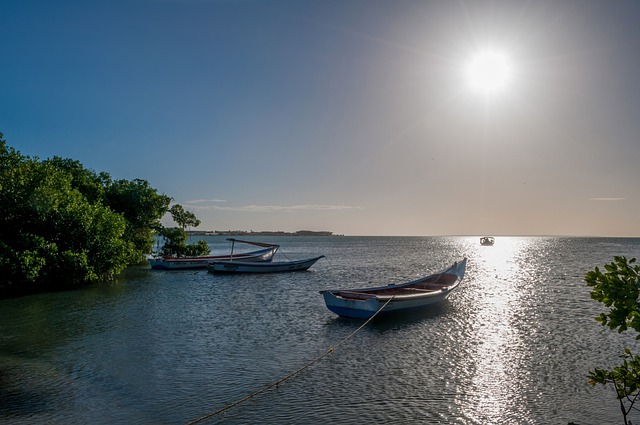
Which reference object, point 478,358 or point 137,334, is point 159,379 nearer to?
point 137,334

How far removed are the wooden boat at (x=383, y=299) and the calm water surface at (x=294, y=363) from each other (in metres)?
0.71

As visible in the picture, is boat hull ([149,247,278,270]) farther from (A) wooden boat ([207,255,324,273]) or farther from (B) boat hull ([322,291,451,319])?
(B) boat hull ([322,291,451,319])

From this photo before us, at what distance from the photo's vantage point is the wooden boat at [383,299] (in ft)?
73.4

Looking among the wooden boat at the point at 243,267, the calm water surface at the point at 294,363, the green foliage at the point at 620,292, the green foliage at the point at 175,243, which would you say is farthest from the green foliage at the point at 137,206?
the green foliage at the point at 620,292

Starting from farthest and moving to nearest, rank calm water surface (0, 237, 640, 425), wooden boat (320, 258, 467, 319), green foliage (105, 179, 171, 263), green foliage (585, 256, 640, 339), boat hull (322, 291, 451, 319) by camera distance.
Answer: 1. green foliage (105, 179, 171, 263)
2. wooden boat (320, 258, 467, 319)
3. boat hull (322, 291, 451, 319)
4. calm water surface (0, 237, 640, 425)
5. green foliage (585, 256, 640, 339)

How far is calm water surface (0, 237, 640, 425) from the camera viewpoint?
37.3 ft

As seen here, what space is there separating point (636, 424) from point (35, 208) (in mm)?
34954

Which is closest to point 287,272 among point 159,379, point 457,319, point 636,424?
point 457,319

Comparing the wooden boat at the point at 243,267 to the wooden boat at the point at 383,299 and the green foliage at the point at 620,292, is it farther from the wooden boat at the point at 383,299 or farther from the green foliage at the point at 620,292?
the green foliage at the point at 620,292

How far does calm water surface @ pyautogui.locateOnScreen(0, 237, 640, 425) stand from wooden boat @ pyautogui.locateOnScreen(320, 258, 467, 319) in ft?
2.34

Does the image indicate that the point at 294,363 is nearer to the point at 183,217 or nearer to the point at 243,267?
the point at 243,267

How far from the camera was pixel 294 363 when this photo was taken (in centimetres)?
1573

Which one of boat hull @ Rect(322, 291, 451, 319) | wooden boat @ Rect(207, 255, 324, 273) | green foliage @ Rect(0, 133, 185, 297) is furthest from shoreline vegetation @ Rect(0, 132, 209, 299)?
boat hull @ Rect(322, 291, 451, 319)

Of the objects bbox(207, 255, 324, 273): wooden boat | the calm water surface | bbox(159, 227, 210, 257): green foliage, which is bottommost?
the calm water surface
